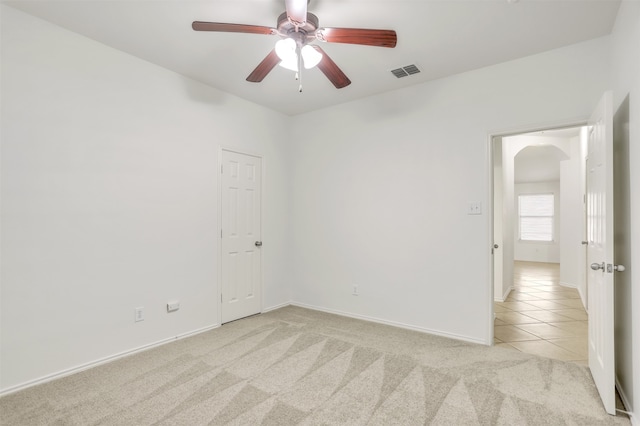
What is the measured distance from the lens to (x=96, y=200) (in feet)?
9.20

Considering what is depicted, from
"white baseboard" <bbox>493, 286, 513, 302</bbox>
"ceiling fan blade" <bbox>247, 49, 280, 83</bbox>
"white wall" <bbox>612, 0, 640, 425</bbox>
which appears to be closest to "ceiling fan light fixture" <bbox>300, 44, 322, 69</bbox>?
"ceiling fan blade" <bbox>247, 49, 280, 83</bbox>

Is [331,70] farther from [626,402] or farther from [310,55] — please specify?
[626,402]

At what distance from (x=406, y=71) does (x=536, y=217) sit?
A: 8632mm

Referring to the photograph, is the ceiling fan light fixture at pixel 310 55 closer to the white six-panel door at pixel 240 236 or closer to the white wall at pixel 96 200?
the white wall at pixel 96 200

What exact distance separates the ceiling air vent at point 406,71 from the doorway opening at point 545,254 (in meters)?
1.33

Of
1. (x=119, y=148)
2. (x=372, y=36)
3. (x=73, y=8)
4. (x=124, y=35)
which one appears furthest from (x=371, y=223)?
(x=73, y=8)

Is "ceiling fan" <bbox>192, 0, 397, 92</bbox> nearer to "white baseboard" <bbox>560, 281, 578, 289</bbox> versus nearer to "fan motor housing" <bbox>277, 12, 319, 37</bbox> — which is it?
"fan motor housing" <bbox>277, 12, 319, 37</bbox>

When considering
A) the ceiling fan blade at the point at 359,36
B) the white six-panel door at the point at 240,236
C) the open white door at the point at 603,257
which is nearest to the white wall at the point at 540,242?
the open white door at the point at 603,257

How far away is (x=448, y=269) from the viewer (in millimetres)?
3449

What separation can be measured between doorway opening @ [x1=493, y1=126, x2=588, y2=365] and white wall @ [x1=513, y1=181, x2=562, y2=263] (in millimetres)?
24

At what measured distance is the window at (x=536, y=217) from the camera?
31.3 feet

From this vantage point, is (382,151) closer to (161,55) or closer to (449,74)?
(449,74)

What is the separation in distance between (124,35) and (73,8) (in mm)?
381

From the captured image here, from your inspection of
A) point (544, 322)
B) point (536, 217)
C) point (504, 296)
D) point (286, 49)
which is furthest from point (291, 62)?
point (536, 217)
